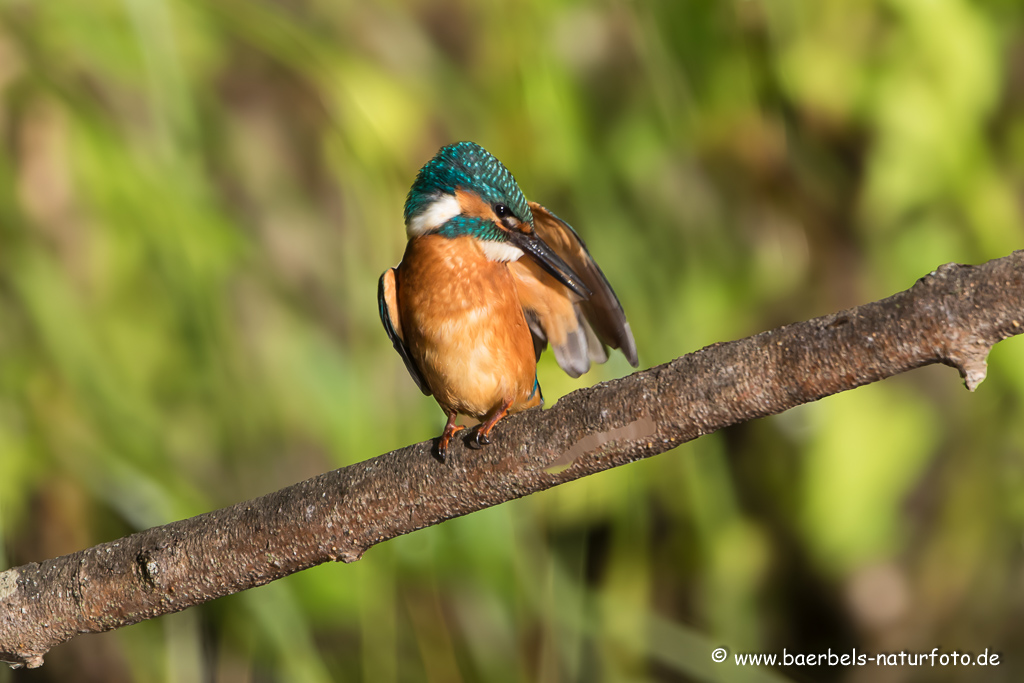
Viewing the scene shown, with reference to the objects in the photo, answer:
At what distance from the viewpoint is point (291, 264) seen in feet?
6.81

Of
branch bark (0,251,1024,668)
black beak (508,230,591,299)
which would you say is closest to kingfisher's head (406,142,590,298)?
black beak (508,230,591,299)

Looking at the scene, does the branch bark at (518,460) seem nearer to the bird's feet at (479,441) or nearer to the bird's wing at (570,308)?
the bird's feet at (479,441)

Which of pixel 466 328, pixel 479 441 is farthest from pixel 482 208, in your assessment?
pixel 479 441

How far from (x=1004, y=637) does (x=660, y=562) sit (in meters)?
0.81

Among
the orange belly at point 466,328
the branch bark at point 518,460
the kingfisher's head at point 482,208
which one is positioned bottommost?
the branch bark at point 518,460

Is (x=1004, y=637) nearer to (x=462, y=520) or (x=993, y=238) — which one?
(x=993, y=238)

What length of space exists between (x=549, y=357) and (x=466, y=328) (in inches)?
18.4

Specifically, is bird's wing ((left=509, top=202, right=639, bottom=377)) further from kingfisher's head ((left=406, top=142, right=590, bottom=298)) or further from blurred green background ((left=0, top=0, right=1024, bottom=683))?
blurred green background ((left=0, top=0, right=1024, bottom=683))

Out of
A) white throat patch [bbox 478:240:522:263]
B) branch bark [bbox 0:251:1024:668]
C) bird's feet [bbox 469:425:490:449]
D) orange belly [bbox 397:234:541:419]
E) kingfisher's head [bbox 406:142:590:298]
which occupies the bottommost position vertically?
branch bark [bbox 0:251:1024:668]

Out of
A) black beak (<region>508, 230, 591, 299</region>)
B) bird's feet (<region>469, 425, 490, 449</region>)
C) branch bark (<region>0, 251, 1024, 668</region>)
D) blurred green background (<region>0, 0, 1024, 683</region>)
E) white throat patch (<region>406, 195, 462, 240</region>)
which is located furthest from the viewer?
blurred green background (<region>0, 0, 1024, 683</region>)

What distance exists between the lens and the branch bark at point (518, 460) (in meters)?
0.57

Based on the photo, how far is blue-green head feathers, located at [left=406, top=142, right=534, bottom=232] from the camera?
3.77ft

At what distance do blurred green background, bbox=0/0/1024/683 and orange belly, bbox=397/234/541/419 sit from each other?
28 centimetres

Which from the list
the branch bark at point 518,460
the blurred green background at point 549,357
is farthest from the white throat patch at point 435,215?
the branch bark at point 518,460
